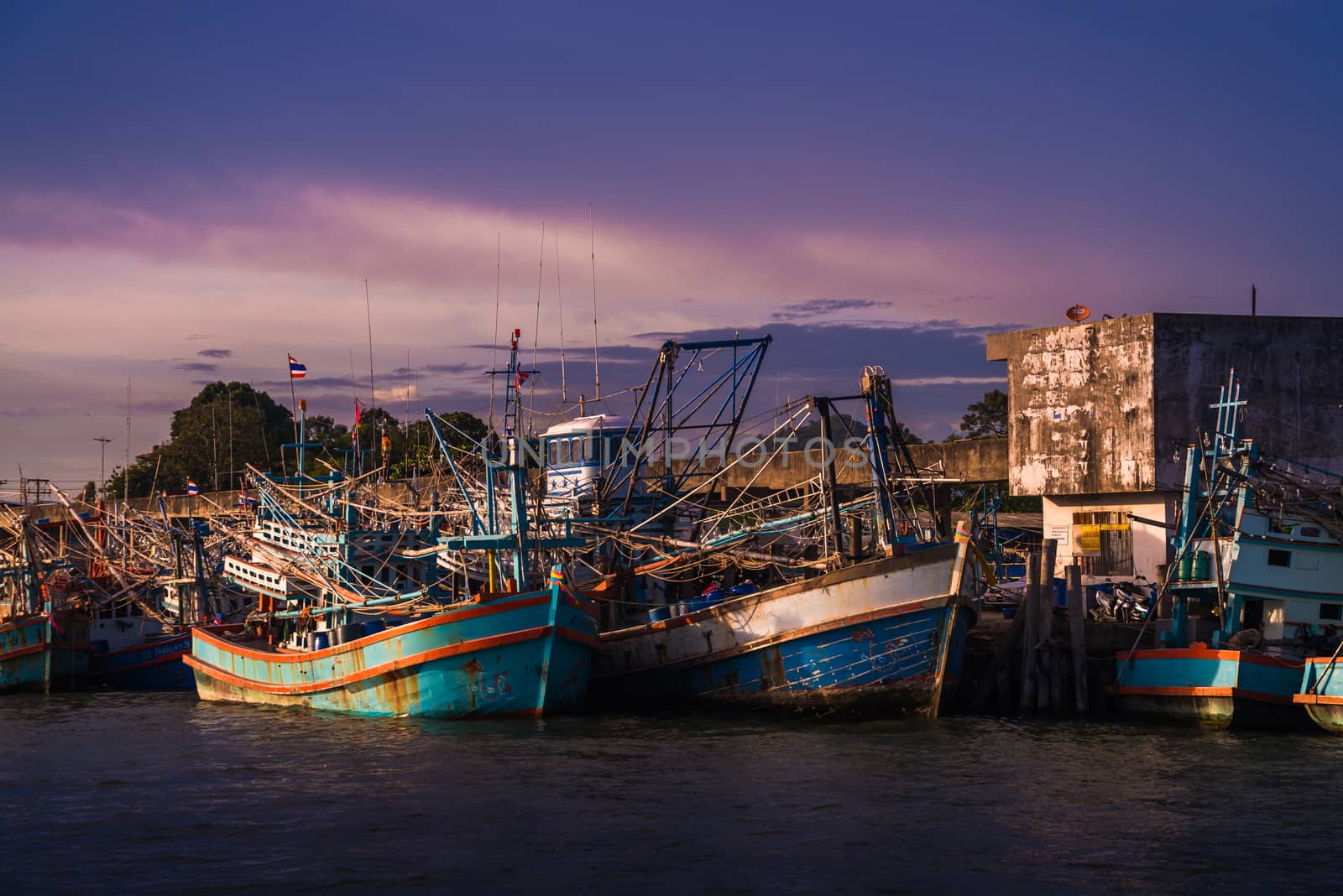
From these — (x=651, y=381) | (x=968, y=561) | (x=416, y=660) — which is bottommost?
(x=416, y=660)

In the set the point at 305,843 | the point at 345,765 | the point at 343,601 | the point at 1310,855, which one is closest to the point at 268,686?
the point at 343,601

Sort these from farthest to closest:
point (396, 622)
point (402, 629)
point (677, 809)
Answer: point (396, 622), point (402, 629), point (677, 809)

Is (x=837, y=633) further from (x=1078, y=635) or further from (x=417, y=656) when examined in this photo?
(x=417, y=656)

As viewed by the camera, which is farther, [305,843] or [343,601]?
[343,601]

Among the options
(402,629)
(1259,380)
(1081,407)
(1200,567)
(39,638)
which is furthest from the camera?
(1081,407)

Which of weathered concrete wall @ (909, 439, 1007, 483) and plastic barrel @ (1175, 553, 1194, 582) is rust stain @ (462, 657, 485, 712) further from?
weathered concrete wall @ (909, 439, 1007, 483)

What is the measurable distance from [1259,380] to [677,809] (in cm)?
2829

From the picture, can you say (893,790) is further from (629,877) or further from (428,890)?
(428,890)

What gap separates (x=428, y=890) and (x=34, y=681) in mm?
29782

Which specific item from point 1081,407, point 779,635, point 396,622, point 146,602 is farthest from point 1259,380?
point 146,602

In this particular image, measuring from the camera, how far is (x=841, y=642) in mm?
27641

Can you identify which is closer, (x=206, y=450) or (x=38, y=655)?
(x=38, y=655)

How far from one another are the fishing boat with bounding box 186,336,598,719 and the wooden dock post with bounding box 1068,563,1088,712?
10.2 metres

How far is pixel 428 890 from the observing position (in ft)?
51.2
